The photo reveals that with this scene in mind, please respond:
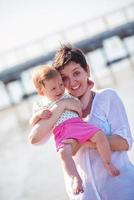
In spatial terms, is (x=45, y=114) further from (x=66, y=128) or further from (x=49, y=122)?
(x=66, y=128)

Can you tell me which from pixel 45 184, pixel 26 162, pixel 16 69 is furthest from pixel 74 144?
pixel 16 69

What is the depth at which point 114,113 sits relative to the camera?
285 cm

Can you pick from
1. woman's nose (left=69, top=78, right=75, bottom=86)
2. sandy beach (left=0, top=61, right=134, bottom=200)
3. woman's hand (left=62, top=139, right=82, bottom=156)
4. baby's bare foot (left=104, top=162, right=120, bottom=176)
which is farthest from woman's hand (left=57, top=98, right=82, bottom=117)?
sandy beach (left=0, top=61, right=134, bottom=200)

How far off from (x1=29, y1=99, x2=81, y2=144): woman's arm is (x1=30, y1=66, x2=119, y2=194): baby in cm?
2

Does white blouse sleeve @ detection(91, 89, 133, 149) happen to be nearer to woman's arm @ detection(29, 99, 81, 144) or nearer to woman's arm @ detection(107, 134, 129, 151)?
woman's arm @ detection(107, 134, 129, 151)

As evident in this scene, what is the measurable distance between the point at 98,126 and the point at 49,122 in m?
0.32

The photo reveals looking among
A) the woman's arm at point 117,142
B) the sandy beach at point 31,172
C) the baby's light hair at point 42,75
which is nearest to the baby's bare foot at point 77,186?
the woman's arm at point 117,142

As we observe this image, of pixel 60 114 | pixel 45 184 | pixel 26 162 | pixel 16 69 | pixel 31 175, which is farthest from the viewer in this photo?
pixel 16 69

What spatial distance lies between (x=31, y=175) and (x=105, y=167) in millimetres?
4270

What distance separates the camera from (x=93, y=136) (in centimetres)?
274

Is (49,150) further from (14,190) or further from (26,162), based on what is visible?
(14,190)

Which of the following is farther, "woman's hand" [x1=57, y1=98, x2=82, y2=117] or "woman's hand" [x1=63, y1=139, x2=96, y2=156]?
"woman's hand" [x1=57, y1=98, x2=82, y2=117]

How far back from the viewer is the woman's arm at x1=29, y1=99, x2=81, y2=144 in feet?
9.37

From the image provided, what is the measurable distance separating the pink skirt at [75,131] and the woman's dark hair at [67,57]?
0.36 m
